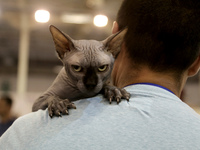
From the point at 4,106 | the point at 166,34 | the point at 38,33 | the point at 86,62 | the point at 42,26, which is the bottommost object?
the point at 4,106

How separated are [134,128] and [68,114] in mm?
205

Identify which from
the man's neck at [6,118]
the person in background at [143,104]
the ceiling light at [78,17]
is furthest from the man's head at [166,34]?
the ceiling light at [78,17]

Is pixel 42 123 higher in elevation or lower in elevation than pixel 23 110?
higher

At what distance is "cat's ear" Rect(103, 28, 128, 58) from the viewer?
1.02m

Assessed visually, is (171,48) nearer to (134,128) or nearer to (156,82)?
(156,82)

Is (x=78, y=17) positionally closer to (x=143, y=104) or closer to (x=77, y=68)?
(x=77, y=68)

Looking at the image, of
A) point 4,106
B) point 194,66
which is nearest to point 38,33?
point 4,106

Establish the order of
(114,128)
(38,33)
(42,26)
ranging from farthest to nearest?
(38,33) < (42,26) < (114,128)

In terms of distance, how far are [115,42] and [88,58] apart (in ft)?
0.46

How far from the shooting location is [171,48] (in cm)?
93

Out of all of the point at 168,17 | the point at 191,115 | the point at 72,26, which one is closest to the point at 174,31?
the point at 168,17

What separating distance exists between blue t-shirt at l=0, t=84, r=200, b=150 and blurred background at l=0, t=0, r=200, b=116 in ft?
4.72

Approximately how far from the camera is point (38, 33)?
6770 mm

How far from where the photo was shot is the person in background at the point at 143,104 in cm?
70
